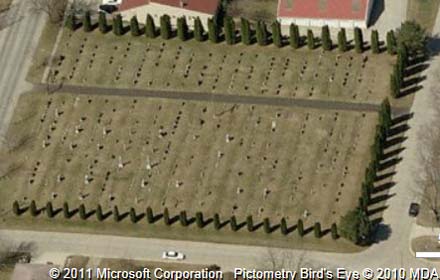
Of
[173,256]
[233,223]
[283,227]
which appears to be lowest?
[173,256]

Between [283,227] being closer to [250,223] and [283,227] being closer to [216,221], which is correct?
[250,223]

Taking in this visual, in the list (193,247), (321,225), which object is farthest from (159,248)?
(321,225)

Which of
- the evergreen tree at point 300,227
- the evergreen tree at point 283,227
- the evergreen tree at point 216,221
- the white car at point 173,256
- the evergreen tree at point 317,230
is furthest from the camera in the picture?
the evergreen tree at point 216,221

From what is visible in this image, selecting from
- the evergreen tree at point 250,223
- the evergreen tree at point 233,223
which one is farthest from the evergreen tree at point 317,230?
the evergreen tree at point 233,223

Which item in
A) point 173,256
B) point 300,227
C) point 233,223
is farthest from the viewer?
point 233,223

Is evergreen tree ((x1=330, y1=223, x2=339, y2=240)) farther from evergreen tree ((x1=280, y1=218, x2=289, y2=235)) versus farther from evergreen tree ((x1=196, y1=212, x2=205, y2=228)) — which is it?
evergreen tree ((x1=196, y1=212, x2=205, y2=228))

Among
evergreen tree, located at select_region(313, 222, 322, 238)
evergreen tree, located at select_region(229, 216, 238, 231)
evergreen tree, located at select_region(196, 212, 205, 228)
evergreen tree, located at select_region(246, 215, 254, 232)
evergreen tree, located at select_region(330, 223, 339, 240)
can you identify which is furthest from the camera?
evergreen tree, located at select_region(196, 212, 205, 228)

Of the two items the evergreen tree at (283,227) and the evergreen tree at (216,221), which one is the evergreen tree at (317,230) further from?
the evergreen tree at (216,221)

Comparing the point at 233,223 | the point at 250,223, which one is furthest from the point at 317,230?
the point at 233,223

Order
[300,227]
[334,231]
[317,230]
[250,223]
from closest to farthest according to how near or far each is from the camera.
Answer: [334,231], [317,230], [300,227], [250,223]

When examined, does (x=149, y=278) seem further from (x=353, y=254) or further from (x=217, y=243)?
(x=353, y=254)

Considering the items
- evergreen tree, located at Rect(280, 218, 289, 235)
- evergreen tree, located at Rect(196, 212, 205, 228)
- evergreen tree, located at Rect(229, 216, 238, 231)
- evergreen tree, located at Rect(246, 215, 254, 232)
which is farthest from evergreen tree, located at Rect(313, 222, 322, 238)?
evergreen tree, located at Rect(196, 212, 205, 228)
